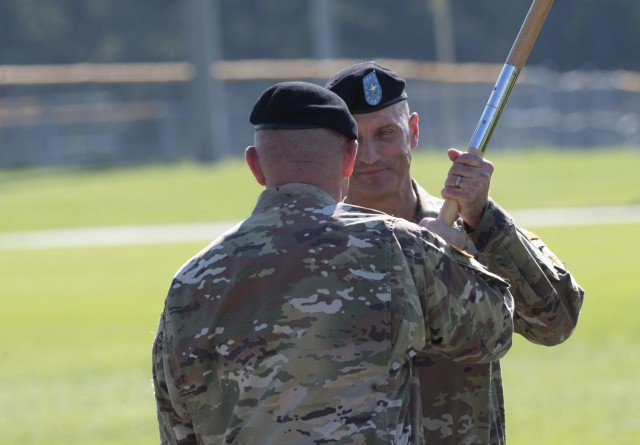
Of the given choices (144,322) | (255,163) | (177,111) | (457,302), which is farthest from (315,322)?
(177,111)

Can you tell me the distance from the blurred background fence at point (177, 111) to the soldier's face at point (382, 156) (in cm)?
3512

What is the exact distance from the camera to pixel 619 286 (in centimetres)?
1589

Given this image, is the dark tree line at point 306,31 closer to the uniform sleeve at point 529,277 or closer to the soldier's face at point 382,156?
the soldier's face at point 382,156

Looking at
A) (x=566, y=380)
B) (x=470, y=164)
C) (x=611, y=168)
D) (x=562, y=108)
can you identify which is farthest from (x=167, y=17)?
(x=470, y=164)

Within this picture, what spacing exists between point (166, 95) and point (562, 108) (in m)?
16.0

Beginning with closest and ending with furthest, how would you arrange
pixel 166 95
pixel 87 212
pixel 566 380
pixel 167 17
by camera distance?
pixel 566 380 → pixel 87 212 → pixel 166 95 → pixel 167 17

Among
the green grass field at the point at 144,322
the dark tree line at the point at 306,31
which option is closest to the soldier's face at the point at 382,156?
the green grass field at the point at 144,322

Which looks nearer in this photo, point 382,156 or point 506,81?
point 506,81

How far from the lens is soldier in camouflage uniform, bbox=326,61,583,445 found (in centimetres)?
400

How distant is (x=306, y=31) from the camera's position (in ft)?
212

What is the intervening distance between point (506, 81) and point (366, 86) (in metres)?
0.64

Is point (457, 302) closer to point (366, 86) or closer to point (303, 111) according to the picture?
point (303, 111)

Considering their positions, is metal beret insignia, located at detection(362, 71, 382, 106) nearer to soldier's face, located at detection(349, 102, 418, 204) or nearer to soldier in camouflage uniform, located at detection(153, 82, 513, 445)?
soldier's face, located at detection(349, 102, 418, 204)

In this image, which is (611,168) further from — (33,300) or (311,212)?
(311,212)
